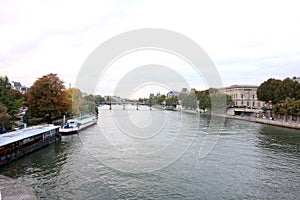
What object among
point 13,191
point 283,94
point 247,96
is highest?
point 247,96

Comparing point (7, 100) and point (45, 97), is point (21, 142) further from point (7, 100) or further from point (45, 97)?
point (45, 97)

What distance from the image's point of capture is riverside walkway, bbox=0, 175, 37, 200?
11.6 m

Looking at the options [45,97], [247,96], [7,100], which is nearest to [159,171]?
[7,100]

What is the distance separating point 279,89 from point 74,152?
45.8 meters

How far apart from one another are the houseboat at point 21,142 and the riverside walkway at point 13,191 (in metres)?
3.89

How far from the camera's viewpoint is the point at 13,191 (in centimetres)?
1229

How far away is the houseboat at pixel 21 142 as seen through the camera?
1764cm

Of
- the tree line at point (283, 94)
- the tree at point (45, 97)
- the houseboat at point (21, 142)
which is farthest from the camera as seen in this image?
the tree line at point (283, 94)

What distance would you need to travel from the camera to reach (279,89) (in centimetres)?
5344

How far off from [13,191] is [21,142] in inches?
340

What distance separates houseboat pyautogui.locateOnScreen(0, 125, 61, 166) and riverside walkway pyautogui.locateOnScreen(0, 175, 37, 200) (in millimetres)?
3889

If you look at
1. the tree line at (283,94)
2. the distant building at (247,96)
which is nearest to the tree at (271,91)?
the tree line at (283,94)

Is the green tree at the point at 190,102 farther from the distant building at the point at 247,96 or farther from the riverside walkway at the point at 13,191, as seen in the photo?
the riverside walkway at the point at 13,191

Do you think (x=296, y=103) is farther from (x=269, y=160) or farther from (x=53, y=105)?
(x=53, y=105)
